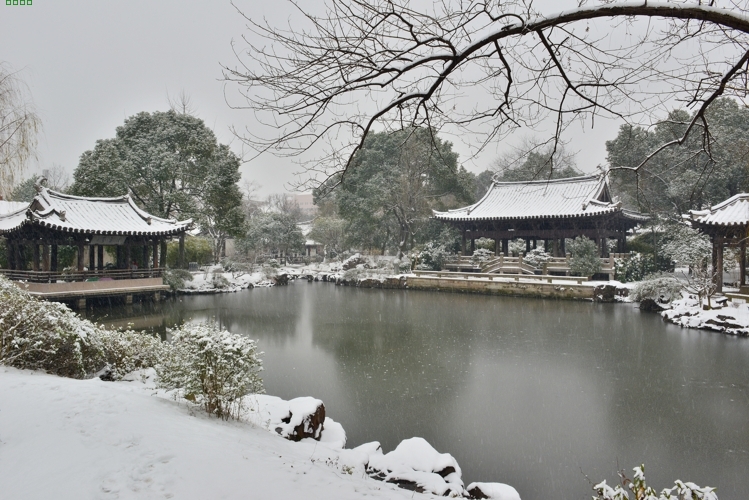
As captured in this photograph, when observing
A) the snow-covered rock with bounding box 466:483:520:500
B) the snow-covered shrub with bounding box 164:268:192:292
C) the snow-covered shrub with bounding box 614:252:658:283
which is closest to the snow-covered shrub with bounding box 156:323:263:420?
the snow-covered rock with bounding box 466:483:520:500

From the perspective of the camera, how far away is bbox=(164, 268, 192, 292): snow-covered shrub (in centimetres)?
1725

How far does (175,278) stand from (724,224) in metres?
17.8

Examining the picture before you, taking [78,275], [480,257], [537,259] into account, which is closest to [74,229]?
[78,275]

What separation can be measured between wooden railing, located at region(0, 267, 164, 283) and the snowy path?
37.4 ft

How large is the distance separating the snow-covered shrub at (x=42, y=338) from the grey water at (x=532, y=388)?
8.13 feet

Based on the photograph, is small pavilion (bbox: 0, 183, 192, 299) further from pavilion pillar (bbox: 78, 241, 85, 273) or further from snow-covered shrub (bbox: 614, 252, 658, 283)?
snow-covered shrub (bbox: 614, 252, 658, 283)

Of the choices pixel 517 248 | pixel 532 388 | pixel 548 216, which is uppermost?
pixel 548 216

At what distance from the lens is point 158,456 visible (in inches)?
112

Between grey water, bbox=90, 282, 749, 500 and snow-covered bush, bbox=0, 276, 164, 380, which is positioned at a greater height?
snow-covered bush, bbox=0, 276, 164, 380

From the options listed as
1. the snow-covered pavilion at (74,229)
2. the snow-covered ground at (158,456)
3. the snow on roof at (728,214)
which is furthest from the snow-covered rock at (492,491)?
the snow-covered pavilion at (74,229)

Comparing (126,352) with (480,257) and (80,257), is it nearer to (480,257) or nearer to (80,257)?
(80,257)

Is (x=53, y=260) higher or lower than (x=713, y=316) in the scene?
higher

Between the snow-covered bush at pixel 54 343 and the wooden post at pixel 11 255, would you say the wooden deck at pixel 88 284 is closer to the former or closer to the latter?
the wooden post at pixel 11 255

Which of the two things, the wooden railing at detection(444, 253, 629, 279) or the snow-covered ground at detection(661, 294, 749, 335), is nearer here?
the snow-covered ground at detection(661, 294, 749, 335)
